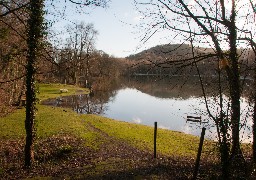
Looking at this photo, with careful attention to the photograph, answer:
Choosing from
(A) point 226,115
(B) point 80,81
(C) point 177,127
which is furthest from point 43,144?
(B) point 80,81

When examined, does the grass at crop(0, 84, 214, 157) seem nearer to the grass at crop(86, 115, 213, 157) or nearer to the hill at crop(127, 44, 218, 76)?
the grass at crop(86, 115, 213, 157)

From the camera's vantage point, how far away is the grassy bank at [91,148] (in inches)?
495

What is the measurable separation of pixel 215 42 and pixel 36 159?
36.3 feet

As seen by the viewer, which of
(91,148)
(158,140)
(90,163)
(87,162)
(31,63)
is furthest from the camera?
(158,140)

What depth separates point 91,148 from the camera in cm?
1717

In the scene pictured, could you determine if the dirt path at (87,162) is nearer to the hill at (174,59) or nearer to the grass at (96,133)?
the grass at (96,133)

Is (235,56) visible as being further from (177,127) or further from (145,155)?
(177,127)

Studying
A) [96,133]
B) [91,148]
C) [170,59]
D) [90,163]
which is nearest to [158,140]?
[96,133]

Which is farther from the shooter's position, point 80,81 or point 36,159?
point 80,81

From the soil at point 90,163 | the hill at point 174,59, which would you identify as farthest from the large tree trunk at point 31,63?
the hill at point 174,59

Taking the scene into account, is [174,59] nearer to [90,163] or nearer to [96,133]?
[90,163]

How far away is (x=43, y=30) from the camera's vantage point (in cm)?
1336

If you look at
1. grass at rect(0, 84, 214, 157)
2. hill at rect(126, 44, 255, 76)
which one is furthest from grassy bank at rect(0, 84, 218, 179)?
hill at rect(126, 44, 255, 76)

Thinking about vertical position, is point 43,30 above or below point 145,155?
above
